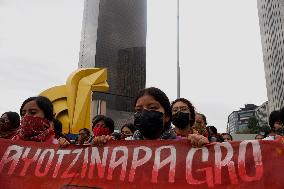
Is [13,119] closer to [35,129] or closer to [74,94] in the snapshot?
[35,129]

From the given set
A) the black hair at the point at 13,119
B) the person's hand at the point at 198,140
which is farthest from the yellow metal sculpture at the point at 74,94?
the person's hand at the point at 198,140

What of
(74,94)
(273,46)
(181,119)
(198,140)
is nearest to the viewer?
(198,140)

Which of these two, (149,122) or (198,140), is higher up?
(149,122)

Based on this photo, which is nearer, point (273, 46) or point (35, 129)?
point (35, 129)

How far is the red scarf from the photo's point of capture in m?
3.29

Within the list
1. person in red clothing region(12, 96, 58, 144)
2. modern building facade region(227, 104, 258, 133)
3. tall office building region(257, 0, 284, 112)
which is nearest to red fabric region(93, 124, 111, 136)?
person in red clothing region(12, 96, 58, 144)

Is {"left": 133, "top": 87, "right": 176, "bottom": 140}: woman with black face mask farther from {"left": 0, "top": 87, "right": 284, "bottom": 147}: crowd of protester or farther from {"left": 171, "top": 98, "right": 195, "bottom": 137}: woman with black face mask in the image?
{"left": 171, "top": 98, "right": 195, "bottom": 137}: woman with black face mask

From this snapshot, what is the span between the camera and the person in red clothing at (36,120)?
3.30 m

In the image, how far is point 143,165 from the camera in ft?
9.29

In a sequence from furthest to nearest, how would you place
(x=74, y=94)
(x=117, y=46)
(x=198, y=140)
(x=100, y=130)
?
1. (x=117, y=46)
2. (x=74, y=94)
3. (x=100, y=130)
4. (x=198, y=140)

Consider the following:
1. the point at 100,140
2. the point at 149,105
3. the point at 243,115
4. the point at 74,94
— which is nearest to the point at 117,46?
the point at 74,94

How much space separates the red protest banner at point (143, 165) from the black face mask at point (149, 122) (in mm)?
98

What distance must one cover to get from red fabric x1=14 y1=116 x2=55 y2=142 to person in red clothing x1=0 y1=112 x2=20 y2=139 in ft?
3.82

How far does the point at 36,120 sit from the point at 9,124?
1389mm
